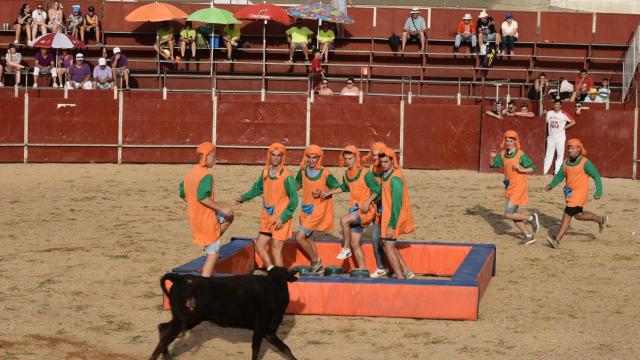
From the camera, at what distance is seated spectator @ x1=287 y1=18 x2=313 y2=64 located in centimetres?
3039

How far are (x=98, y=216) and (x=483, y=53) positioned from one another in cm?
1503

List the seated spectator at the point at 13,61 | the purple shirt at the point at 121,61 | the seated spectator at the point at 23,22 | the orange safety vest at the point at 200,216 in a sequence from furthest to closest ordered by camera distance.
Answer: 1. the seated spectator at the point at 23,22
2. the purple shirt at the point at 121,61
3. the seated spectator at the point at 13,61
4. the orange safety vest at the point at 200,216

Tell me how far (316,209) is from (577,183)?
16.0 feet

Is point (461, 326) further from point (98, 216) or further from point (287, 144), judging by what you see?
point (287, 144)

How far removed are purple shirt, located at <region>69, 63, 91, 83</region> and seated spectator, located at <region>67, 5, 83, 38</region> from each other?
7.77 ft

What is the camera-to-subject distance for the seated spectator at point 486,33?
101ft

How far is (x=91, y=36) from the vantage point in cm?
3111

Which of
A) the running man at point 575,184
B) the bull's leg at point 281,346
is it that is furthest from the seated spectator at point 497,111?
the bull's leg at point 281,346

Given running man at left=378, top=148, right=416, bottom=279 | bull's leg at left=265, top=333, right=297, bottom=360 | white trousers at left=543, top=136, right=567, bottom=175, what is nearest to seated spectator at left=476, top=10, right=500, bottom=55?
white trousers at left=543, top=136, right=567, bottom=175

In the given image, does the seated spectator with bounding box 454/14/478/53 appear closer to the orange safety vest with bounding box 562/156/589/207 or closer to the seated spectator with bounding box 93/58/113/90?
the seated spectator with bounding box 93/58/113/90

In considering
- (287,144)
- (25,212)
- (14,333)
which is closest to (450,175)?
(287,144)

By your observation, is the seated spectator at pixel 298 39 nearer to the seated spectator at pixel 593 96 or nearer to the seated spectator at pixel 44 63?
the seated spectator at pixel 44 63

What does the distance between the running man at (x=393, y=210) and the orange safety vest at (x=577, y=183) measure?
434 centimetres

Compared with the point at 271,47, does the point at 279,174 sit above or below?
below
